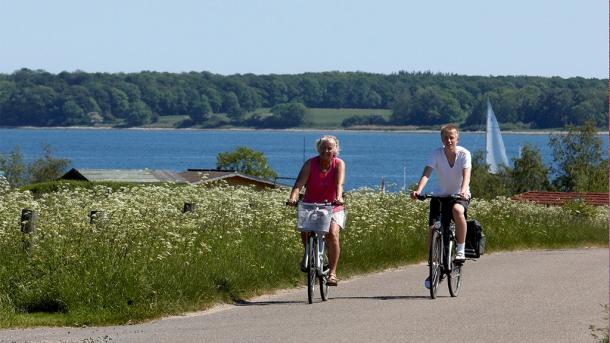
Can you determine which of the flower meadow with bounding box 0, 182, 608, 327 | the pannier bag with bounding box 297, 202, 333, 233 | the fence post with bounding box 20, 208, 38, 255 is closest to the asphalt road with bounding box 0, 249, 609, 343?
the flower meadow with bounding box 0, 182, 608, 327

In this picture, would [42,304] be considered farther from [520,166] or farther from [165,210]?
[520,166]

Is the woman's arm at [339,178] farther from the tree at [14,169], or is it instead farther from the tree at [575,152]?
the tree at [14,169]

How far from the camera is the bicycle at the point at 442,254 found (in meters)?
14.3

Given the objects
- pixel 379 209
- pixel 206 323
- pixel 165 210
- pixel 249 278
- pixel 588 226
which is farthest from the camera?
pixel 588 226

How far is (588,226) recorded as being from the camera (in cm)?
2655

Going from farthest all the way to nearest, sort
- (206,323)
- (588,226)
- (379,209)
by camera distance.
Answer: (588,226) → (379,209) → (206,323)

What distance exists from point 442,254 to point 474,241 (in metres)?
0.55

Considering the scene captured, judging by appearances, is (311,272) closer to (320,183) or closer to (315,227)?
(315,227)

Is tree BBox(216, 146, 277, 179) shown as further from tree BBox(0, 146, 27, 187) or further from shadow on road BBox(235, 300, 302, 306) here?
shadow on road BBox(235, 300, 302, 306)

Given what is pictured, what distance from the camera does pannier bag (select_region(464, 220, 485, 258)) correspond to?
1495 centimetres

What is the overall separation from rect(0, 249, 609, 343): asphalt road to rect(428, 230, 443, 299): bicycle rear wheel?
0.50ft

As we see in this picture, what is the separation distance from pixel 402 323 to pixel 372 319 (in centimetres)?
38

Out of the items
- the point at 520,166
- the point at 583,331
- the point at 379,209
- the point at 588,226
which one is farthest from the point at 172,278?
the point at 520,166

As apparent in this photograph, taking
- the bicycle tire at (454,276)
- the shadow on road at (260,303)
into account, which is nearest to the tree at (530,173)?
the bicycle tire at (454,276)
